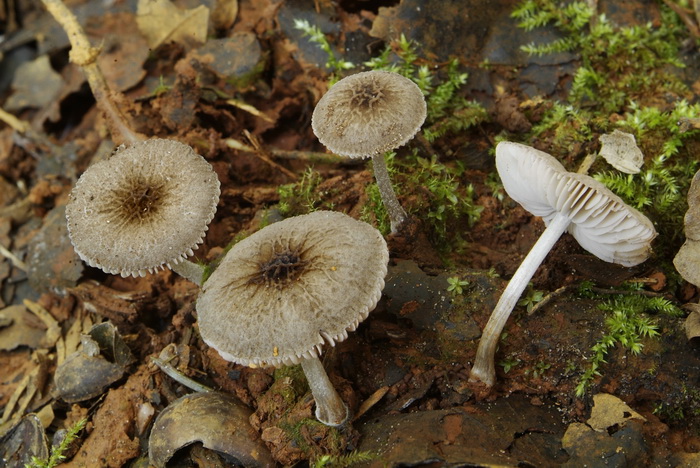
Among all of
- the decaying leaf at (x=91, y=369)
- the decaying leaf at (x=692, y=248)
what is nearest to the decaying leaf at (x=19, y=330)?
the decaying leaf at (x=91, y=369)

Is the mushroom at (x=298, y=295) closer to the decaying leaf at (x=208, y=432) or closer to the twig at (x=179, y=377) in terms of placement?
the decaying leaf at (x=208, y=432)

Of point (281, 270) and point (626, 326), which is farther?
point (626, 326)

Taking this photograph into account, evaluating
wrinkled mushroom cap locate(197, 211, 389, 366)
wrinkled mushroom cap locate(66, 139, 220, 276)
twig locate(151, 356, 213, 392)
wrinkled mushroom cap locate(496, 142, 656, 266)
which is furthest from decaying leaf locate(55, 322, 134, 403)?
wrinkled mushroom cap locate(496, 142, 656, 266)

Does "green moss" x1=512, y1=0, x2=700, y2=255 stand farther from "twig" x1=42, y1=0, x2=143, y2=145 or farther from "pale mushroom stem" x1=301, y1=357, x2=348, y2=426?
"twig" x1=42, y1=0, x2=143, y2=145

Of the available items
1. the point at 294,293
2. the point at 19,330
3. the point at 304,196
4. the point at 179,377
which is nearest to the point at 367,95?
the point at 304,196

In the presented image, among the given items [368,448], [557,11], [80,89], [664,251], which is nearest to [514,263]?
[664,251]

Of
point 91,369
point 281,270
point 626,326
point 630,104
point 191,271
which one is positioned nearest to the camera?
point 281,270

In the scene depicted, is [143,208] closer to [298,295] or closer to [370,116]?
[298,295]
